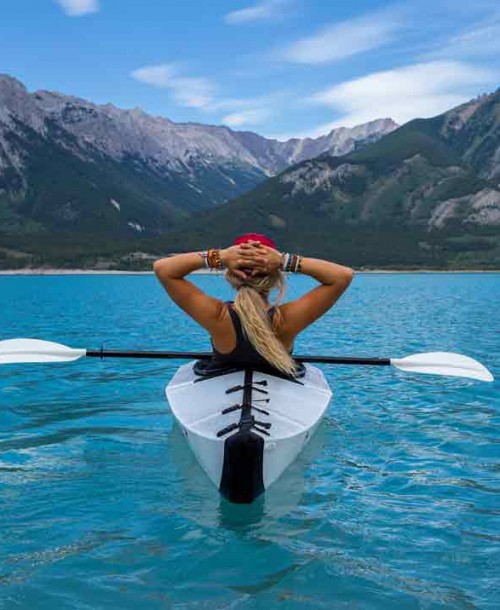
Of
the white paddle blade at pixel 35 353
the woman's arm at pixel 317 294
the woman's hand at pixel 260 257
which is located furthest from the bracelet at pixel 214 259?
the white paddle blade at pixel 35 353

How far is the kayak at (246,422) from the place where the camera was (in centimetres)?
804

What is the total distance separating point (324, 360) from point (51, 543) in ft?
22.5

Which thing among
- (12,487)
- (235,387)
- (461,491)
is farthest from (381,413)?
(12,487)

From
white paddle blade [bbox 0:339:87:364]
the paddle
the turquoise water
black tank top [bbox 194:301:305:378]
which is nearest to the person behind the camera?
the turquoise water

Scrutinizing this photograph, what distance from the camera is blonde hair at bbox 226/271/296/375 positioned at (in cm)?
866

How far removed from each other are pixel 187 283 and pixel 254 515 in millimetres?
3110

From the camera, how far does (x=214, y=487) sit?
9234mm

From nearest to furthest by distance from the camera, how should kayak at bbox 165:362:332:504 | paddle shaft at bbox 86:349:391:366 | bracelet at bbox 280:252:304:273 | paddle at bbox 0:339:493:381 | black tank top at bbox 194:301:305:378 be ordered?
kayak at bbox 165:362:332:504 → bracelet at bbox 280:252:304:273 → black tank top at bbox 194:301:305:378 → paddle shaft at bbox 86:349:391:366 → paddle at bbox 0:339:493:381

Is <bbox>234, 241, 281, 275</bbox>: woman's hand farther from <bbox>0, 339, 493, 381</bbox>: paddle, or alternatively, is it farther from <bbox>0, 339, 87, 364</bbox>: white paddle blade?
<bbox>0, 339, 87, 364</bbox>: white paddle blade

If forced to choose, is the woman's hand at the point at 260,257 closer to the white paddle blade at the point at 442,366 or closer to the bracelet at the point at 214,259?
the bracelet at the point at 214,259

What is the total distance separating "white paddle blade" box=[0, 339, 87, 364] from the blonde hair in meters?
5.31

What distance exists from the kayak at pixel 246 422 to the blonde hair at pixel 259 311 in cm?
65

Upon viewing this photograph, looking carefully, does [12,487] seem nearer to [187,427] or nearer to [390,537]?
→ [187,427]

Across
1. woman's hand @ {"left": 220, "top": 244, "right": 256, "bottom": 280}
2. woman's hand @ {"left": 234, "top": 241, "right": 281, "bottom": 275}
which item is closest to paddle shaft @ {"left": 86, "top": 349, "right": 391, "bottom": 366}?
woman's hand @ {"left": 220, "top": 244, "right": 256, "bottom": 280}
